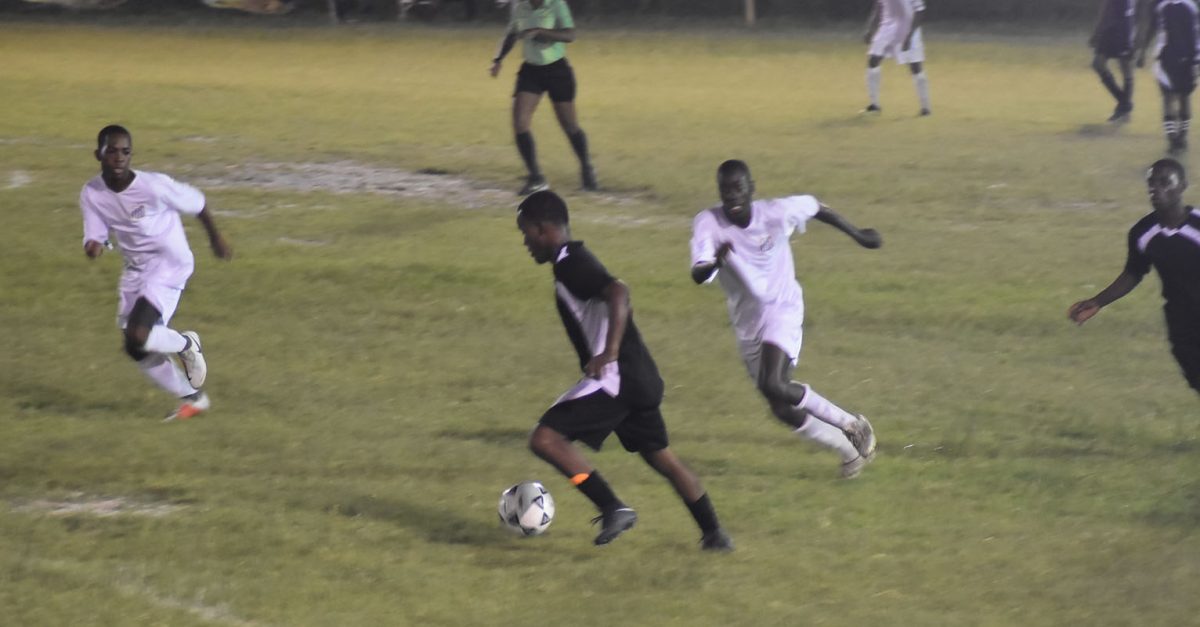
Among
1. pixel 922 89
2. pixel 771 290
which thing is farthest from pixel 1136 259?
pixel 922 89

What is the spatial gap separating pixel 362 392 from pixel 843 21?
23.7 metres

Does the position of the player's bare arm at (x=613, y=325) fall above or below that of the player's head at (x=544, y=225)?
below

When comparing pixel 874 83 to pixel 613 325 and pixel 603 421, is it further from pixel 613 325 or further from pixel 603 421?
pixel 613 325

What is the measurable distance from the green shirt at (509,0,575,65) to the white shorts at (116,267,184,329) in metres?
6.61

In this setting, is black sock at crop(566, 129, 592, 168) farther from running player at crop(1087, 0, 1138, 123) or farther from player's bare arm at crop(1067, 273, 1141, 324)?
player's bare arm at crop(1067, 273, 1141, 324)

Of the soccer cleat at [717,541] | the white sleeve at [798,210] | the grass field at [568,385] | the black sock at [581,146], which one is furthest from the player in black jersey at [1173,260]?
the black sock at [581,146]

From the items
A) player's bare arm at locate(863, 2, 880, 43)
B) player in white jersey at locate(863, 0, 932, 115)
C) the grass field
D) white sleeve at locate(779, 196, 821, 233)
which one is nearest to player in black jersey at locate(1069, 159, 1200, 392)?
the grass field

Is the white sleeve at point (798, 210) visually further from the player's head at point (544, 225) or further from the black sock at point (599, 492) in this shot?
the black sock at point (599, 492)

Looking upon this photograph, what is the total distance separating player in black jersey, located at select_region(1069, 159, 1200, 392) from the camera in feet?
24.1

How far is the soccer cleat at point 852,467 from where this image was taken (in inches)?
293

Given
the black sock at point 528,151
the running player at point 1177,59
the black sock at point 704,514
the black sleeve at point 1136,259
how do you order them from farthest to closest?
the running player at point 1177,59 < the black sock at point 528,151 < the black sleeve at point 1136,259 < the black sock at point 704,514

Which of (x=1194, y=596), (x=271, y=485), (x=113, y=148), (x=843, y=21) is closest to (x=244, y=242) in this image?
(x=113, y=148)

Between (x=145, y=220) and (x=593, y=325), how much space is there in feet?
10.5

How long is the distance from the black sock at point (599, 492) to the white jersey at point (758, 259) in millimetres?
1242
